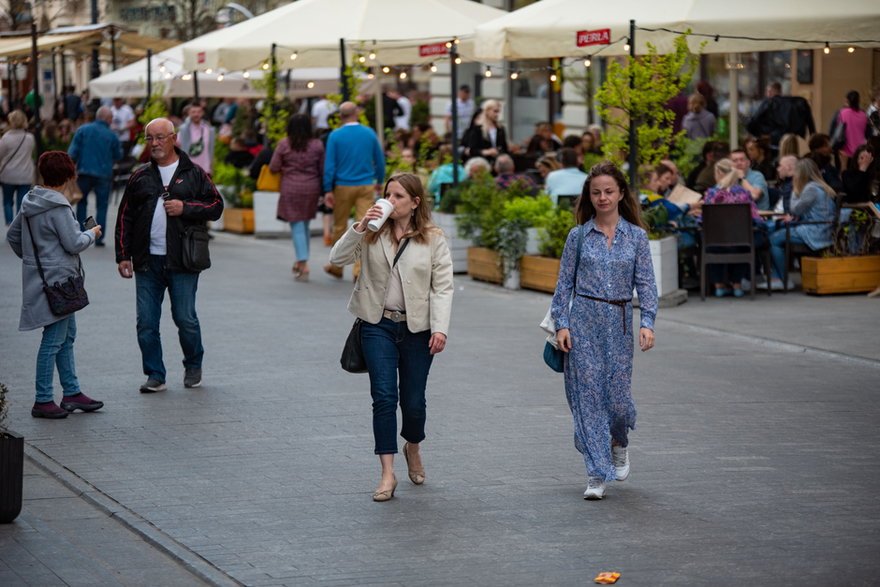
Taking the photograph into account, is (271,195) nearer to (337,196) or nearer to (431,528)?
(337,196)

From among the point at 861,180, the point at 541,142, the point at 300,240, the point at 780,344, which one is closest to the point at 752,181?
the point at 861,180

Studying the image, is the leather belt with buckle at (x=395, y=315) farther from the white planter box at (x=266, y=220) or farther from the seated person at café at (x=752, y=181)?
the white planter box at (x=266, y=220)

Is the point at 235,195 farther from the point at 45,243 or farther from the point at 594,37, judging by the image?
the point at 45,243

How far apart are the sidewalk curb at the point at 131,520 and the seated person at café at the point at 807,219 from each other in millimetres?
8707

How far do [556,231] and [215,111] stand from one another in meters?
22.9

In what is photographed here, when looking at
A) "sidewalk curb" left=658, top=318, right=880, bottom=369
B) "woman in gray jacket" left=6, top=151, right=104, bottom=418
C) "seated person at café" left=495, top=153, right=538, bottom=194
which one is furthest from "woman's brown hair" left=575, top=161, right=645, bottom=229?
"seated person at café" left=495, top=153, right=538, bottom=194

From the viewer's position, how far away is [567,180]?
15977 millimetres

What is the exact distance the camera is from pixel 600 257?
7184mm

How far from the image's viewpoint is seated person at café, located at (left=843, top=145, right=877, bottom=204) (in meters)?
15.4

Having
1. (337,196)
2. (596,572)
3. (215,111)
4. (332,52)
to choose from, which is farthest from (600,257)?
(215,111)

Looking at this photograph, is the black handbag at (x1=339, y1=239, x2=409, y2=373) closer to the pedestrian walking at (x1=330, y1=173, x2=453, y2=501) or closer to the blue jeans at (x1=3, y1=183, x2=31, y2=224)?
the pedestrian walking at (x1=330, y1=173, x2=453, y2=501)

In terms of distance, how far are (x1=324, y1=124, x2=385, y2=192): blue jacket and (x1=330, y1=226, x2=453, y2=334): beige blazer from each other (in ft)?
29.3

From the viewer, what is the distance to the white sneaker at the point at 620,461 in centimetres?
739

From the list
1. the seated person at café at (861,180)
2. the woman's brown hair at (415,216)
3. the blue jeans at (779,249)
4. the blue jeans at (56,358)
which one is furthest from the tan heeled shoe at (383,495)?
the seated person at café at (861,180)
